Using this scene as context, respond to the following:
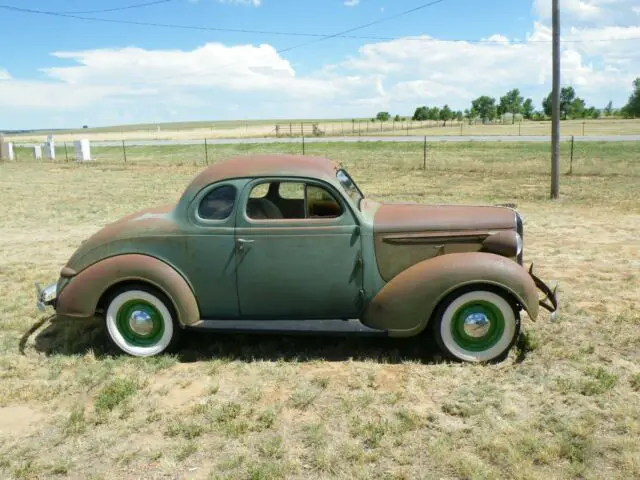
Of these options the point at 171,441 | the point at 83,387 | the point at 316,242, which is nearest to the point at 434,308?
the point at 316,242

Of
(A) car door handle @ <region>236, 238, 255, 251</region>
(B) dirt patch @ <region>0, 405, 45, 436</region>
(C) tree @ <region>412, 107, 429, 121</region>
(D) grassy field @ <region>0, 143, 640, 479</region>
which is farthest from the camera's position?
(C) tree @ <region>412, 107, 429, 121</region>

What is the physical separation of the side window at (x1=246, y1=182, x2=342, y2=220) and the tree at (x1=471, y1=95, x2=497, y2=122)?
366 ft

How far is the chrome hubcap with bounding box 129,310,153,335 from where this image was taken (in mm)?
4691

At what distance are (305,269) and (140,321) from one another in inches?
60.3

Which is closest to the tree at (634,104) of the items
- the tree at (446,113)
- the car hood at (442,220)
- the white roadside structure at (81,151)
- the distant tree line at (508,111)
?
the distant tree line at (508,111)

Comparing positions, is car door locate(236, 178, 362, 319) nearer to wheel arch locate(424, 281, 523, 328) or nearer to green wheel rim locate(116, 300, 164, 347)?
wheel arch locate(424, 281, 523, 328)

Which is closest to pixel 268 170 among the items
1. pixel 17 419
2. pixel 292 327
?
pixel 292 327

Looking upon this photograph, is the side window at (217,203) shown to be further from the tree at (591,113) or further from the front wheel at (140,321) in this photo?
the tree at (591,113)

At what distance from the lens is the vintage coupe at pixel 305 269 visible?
436 centimetres

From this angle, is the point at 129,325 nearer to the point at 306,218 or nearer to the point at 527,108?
the point at 306,218

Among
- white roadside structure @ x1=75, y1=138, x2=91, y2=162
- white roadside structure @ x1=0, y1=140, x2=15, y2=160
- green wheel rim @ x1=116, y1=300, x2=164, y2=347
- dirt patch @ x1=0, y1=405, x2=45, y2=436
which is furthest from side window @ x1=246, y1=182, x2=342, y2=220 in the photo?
white roadside structure @ x1=0, y1=140, x2=15, y2=160

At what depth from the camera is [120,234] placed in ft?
15.4

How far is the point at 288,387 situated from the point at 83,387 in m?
1.62

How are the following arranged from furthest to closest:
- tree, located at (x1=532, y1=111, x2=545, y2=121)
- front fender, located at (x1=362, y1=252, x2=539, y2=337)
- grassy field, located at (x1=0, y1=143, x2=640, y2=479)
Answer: tree, located at (x1=532, y1=111, x2=545, y2=121) → front fender, located at (x1=362, y1=252, x2=539, y2=337) → grassy field, located at (x1=0, y1=143, x2=640, y2=479)
